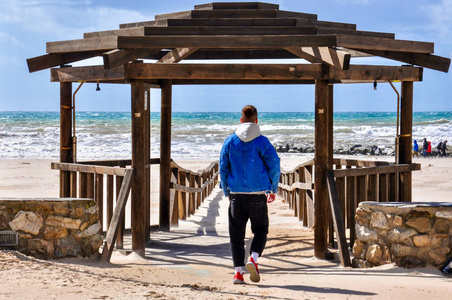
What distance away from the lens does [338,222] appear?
22.6ft

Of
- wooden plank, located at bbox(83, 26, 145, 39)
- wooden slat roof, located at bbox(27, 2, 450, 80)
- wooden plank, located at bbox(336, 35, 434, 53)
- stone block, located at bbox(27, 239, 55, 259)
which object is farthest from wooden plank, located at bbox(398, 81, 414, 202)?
stone block, located at bbox(27, 239, 55, 259)

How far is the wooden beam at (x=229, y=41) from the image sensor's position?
6.63 meters

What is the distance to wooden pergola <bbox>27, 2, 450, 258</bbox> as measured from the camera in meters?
6.74

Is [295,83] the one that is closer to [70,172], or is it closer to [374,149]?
[70,172]

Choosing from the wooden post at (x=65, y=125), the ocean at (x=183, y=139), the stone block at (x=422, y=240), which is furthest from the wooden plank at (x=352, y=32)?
the ocean at (x=183, y=139)

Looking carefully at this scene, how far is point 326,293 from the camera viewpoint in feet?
16.5

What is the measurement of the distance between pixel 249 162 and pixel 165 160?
4.32 m

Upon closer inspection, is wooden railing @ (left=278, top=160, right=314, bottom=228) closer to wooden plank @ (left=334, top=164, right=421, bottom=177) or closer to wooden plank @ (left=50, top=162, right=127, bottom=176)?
wooden plank @ (left=334, top=164, right=421, bottom=177)

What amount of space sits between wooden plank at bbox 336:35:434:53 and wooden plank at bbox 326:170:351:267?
1.51 m

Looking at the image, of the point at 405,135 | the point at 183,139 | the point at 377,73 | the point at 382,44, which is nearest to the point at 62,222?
the point at 377,73

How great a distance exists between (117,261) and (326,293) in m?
2.83

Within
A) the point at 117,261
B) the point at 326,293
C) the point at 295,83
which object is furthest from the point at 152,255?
the point at 295,83

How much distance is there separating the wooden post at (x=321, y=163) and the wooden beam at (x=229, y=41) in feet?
1.95

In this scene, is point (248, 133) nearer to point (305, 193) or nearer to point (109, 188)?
point (109, 188)
